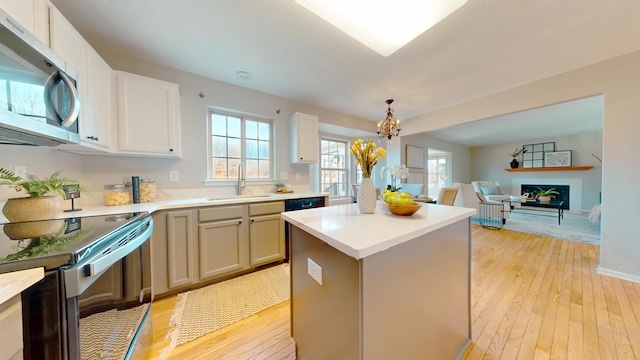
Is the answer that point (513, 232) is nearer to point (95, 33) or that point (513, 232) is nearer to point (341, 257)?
point (341, 257)

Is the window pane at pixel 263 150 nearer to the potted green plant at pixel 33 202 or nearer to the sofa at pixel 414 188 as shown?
the potted green plant at pixel 33 202

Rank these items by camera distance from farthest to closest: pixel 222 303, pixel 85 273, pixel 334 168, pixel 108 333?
pixel 334 168
pixel 222 303
pixel 108 333
pixel 85 273

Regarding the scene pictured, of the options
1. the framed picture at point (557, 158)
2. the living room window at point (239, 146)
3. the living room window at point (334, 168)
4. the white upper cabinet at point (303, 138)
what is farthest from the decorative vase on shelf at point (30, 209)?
the framed picture at point (557, 158)

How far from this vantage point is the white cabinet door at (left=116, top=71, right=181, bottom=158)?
183 cm

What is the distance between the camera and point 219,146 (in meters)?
2.69

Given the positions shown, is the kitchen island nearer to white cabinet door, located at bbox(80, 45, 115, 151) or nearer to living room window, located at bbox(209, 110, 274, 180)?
white cabinet door, located at bbox(80, 45, 115, 151)

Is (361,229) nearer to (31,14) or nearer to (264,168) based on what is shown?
(31,14)

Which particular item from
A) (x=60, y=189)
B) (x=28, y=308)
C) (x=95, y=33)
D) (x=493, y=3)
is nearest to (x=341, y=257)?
(x=28, y=308)

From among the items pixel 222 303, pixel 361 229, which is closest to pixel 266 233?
pixel 222 303

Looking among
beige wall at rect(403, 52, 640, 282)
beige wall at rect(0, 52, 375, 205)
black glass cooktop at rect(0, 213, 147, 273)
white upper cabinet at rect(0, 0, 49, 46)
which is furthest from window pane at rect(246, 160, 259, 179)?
beige wall at rect(403, 52, 640, 282)

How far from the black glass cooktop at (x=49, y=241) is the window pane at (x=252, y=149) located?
1871 mm

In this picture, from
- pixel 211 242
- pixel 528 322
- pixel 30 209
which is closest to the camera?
pixel 30 209

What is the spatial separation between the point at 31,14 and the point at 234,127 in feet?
5.77

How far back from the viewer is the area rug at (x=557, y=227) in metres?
3.42
